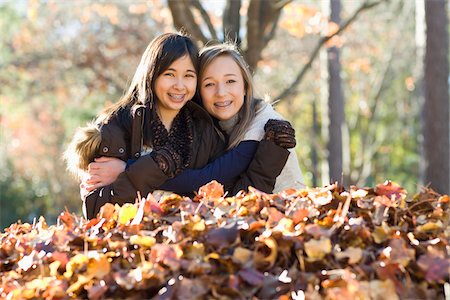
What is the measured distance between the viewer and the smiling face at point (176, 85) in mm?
3859

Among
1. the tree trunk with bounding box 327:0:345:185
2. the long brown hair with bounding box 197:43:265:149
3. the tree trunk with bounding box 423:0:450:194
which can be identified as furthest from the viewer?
the tree trunk with bounding box 327:0:345:185

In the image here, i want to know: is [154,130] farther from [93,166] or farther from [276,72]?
[276,72]

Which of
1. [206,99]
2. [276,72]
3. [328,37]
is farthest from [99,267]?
[276,72]

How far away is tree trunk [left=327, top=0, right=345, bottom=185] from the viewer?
31.9 feet

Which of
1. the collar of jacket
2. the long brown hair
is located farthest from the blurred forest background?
the collar of jacket

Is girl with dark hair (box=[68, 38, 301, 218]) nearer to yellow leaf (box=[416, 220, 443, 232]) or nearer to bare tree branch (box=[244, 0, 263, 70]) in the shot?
yellow leaf (box=[416, 220, 443, 232])

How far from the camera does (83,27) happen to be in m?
13.8

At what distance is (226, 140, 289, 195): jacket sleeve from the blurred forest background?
0.75 metres

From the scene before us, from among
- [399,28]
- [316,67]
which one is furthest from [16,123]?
[399,28]

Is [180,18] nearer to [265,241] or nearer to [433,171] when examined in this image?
[433,171]

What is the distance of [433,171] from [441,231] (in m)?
5.53

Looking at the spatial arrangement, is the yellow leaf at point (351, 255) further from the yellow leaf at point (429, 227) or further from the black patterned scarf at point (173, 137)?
the black patterned scarf at point (173, 137)

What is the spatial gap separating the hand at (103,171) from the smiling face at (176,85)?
1.52 ft

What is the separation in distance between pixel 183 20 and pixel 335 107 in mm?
4495
